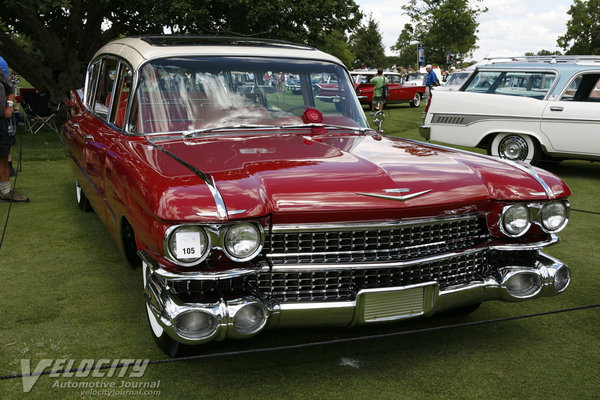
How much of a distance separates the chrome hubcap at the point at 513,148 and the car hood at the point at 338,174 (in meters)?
6.39

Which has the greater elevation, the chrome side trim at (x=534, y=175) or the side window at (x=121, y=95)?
the side window at (x=121, y=95)

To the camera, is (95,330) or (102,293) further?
(102,293)

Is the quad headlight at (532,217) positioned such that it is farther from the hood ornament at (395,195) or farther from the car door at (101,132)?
the car door at (101,132)

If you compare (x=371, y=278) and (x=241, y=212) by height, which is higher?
(x=241, y=212)

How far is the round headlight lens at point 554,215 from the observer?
3.41 m

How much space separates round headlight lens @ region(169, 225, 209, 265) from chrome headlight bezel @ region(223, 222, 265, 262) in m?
0.12

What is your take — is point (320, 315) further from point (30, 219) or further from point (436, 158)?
point (30, 219)

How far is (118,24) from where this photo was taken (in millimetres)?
16500

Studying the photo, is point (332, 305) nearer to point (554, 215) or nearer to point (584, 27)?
point (554, 215)

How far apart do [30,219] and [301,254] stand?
4.62 metres

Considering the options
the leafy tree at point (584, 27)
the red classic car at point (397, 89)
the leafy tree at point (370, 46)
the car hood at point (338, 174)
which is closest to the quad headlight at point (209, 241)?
the car hood at point (338, 174)

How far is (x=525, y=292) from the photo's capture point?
3.38m

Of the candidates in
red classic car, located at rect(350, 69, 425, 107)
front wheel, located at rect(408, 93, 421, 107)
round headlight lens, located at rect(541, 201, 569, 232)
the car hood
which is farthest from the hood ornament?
front wheel, located at rect(408, 93, 421, 107)

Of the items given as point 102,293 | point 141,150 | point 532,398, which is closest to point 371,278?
point 532,398
